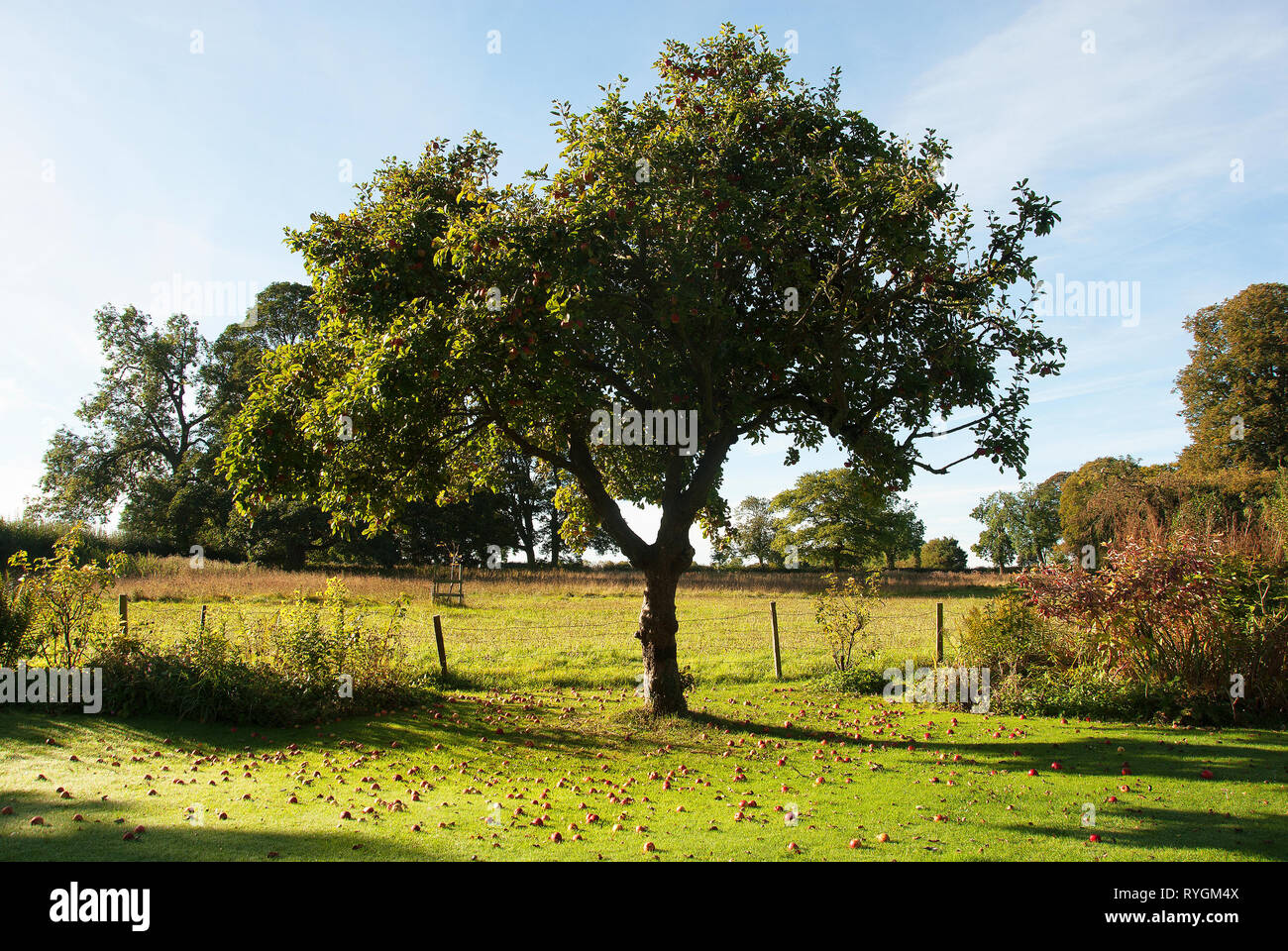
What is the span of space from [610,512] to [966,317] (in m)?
6.53

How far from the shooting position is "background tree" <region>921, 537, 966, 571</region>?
88.2 m

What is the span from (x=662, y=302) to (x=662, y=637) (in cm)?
590

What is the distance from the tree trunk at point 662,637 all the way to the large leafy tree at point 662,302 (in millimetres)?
52

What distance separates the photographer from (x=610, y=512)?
44.0ft

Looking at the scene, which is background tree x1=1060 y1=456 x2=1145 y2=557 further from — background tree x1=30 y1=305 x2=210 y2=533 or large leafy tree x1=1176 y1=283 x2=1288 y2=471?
background tree x1=30 y1=305 x2=210 y2=533

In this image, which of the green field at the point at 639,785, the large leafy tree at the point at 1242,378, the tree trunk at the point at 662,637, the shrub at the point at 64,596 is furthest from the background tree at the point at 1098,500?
the shrub at the point at 64,596

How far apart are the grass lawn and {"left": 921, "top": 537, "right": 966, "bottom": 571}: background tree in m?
80.0

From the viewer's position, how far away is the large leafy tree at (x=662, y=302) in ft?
34.3

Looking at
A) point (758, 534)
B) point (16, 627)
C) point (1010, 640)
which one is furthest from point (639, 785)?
point (758, 534)

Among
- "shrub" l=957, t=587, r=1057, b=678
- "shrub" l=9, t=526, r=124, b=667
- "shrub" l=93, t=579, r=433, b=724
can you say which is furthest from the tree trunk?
"shrub" l=9, t=526, r=124, b=667

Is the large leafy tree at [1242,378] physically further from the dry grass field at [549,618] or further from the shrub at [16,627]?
the shrub at [16,627]

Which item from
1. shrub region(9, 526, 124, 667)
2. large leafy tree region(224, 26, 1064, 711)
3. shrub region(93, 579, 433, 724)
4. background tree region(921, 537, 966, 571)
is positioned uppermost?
large leafy tree region(224, 26, 1064, 711)
